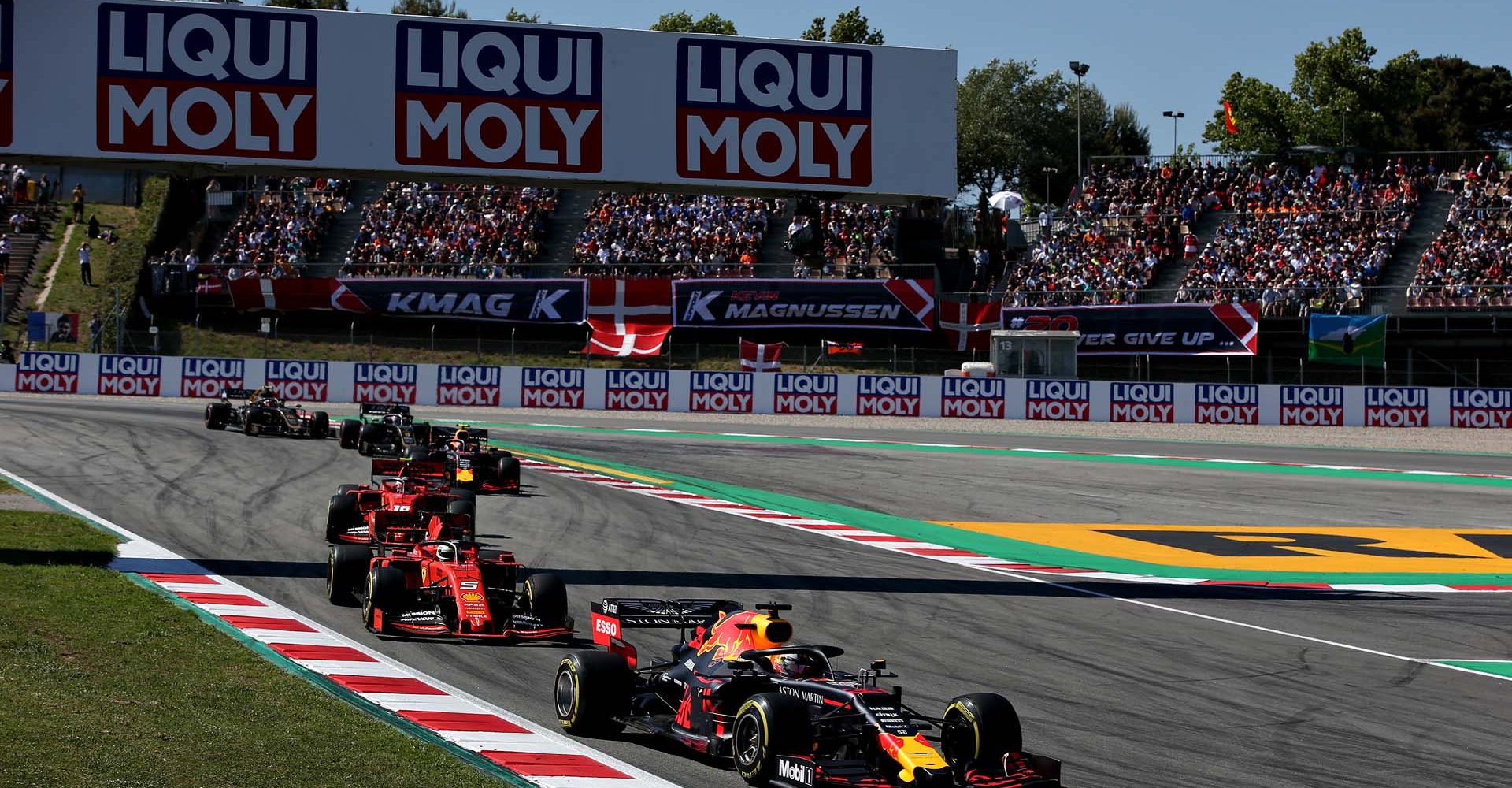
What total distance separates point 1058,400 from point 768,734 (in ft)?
115

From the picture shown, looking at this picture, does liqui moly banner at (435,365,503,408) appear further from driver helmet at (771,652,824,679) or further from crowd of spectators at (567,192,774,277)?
driver helmet at (771,652,824,679)

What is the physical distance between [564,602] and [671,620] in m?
2.66

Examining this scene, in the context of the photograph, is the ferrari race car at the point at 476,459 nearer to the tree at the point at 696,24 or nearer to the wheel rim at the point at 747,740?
the wheel rim at the point at 747,740

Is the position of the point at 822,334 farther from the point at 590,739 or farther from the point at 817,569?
the point at 590,739

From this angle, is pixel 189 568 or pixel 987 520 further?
pixel 987 520

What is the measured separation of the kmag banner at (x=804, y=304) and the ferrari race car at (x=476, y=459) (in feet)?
76.2

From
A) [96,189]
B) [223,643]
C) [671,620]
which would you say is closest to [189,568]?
[223,643]

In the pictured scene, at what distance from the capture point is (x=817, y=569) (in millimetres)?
18203

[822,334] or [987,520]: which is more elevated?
[822,334]

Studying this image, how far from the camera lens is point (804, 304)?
4841 cm

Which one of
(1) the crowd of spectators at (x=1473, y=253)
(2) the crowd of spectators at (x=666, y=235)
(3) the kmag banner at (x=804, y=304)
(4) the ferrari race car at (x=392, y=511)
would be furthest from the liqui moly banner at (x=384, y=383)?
(1) the crowd of spectators at (x=1473, y=253)

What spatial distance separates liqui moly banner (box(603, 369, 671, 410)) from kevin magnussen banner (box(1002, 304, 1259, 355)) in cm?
1063

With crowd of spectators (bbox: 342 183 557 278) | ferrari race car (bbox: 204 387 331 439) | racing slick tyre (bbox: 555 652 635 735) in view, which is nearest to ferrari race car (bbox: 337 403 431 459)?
ferrari race car (bbox: 204 387 331 439)

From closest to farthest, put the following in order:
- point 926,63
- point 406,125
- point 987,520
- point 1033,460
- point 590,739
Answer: point 590,739
point 406,125
point 926,63
point 987,520
point 1033,460
